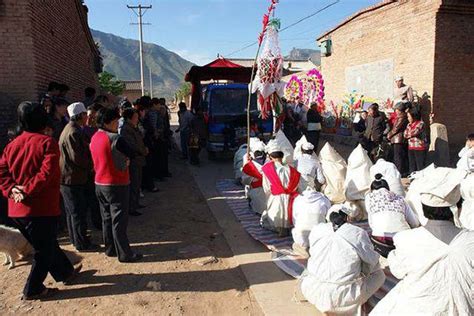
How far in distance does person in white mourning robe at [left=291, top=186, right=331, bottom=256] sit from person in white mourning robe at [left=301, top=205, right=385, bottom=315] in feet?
4.57

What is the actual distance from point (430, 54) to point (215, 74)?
7762 millimetres

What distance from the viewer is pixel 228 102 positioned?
11.3 meters

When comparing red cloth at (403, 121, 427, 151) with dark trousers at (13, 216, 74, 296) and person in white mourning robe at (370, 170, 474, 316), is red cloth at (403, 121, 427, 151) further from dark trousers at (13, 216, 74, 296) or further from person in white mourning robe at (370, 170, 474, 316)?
dark trousers at (13, 216, 74, 296)

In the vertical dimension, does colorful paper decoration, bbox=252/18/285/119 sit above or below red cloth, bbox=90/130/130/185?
above

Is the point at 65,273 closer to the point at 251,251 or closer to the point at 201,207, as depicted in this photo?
the point at 251,251

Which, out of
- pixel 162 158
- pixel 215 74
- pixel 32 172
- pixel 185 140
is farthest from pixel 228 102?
pixel 32 172

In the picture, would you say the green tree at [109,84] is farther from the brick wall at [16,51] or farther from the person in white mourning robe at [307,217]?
the person in white mourning robe at [307,217]

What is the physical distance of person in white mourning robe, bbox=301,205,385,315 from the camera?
304cm

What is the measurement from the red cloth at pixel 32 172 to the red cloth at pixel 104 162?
25.6 inches

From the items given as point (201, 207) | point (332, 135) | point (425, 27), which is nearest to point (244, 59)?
point (332, 135)

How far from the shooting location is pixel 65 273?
161 inches

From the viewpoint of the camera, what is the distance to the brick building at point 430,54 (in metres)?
9.35

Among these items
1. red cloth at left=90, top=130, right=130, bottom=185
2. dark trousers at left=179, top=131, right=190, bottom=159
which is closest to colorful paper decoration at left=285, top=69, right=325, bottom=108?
dark trousers at left=179, top=131, right=190, bottom=159

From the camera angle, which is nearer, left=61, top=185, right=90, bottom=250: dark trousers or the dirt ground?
the dirt ground
